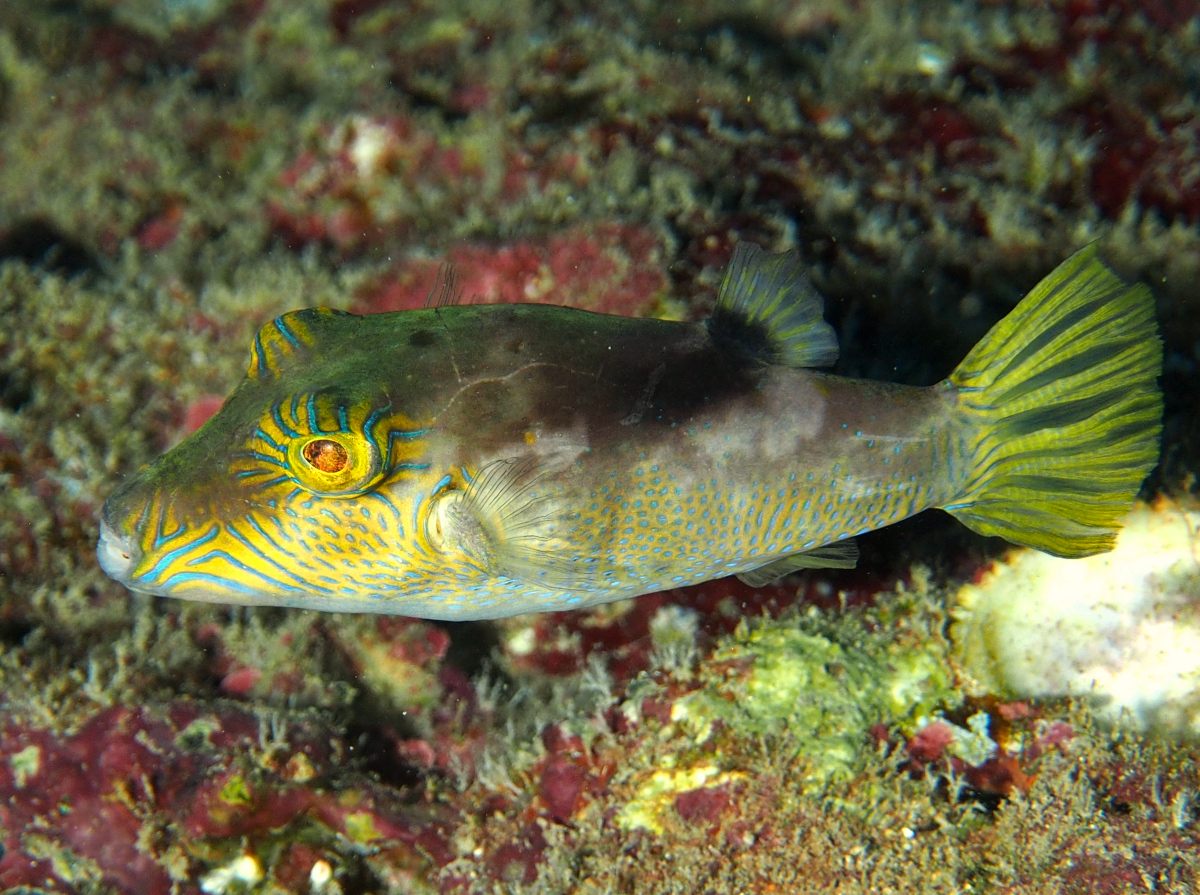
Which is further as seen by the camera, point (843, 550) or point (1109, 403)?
point (843, 550)

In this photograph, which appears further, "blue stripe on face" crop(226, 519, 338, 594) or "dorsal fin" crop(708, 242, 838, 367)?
"dorsal fin" crop(708, 242, 838, 367)

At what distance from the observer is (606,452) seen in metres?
2.27

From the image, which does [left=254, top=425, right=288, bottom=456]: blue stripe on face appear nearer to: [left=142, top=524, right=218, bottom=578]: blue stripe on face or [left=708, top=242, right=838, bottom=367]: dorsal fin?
[left=142, top=524, right=218, bottom=578]: blue stripe on face

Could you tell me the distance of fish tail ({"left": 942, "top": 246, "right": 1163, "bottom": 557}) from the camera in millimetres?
2527

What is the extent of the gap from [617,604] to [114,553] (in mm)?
2120

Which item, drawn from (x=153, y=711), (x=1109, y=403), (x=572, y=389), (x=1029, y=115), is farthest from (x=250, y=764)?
(x=1029, y=115)

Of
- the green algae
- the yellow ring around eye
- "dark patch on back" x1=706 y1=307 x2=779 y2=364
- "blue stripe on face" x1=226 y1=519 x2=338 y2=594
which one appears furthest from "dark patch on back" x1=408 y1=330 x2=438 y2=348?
the green algae

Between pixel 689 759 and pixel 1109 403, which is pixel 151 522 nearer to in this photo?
pixel 689 759

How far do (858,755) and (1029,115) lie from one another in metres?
4.14

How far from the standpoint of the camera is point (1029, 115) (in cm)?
457

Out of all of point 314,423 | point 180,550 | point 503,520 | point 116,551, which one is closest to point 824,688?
point 503,520

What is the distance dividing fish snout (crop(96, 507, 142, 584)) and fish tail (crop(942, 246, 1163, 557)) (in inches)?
111

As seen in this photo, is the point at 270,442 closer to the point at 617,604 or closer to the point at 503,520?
the point at 503,520

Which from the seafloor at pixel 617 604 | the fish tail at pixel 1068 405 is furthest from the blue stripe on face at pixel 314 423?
the fish tail at pixel 1068 405
